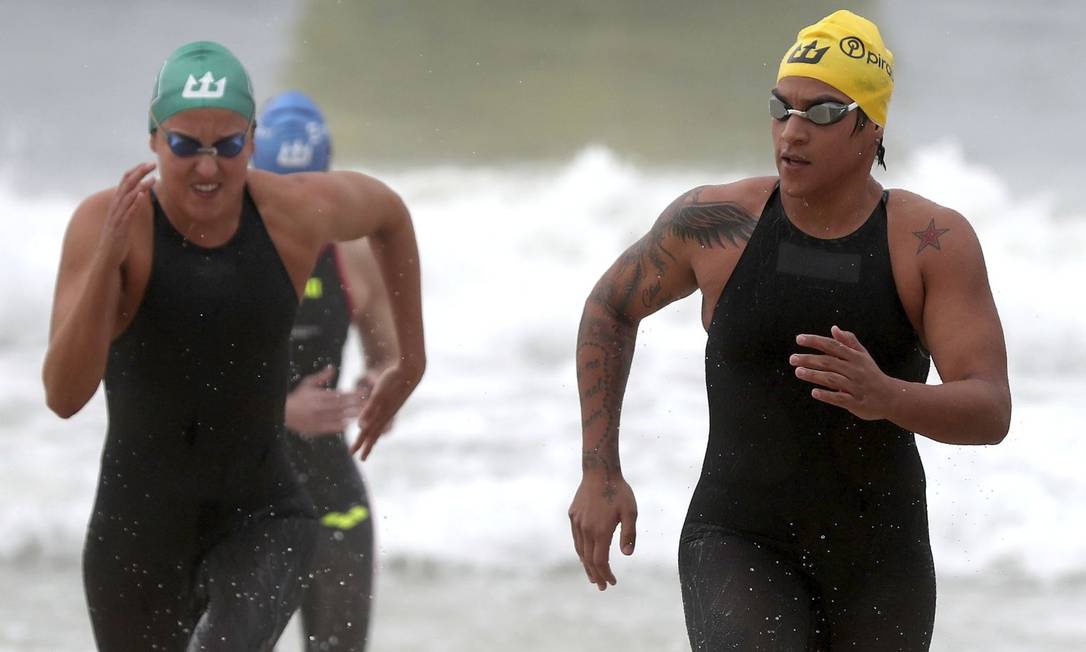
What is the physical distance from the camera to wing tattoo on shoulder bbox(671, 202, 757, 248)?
12.7 feet

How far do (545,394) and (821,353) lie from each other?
949cm

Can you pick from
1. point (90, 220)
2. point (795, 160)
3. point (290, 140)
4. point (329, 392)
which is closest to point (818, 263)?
point (795, 160)

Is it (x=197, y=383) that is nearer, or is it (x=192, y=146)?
(x=192, y=146)

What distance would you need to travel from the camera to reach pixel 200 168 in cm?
423

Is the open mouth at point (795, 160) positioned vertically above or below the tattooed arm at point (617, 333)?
above

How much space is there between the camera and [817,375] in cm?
327

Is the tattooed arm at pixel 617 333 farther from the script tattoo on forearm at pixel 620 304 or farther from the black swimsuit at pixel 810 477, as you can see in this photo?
the black swimsuit at pixel 810 477

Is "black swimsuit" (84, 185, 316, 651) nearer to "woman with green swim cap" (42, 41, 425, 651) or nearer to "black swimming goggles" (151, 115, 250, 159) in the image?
"woman with green swim cap" (42, 41, 425, 651)

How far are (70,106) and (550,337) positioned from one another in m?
12.3

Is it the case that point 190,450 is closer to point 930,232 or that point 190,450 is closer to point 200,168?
point 200,168

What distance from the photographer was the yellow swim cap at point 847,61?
3773 mm

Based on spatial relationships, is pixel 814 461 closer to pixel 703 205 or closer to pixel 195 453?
pixel 703 205

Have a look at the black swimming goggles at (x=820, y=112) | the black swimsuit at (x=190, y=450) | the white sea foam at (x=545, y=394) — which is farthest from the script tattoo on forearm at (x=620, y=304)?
the white sea foam at (x=545, y=394)

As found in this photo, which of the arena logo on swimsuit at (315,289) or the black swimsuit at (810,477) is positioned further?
the arena logo on swimsuit at (315,289)
